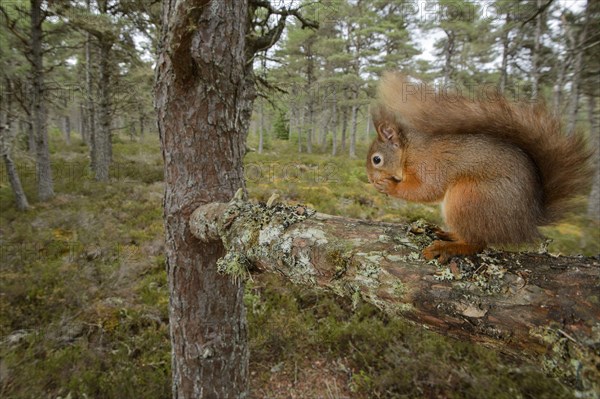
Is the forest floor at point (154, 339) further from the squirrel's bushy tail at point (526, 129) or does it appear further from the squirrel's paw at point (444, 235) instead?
the squirrel's paw at point (444, 235)

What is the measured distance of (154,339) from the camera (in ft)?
12.3

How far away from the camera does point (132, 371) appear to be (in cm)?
323

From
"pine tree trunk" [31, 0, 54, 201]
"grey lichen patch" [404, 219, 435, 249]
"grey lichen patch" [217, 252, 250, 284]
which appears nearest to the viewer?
"grey lichen patch" [404, 219, 435, 249]

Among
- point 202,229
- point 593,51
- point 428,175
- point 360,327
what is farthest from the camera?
point 593,51

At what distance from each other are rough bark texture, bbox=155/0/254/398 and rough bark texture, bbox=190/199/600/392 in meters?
0.77

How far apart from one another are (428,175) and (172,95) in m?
1.71

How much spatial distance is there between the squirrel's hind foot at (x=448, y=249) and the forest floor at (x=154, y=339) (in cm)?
60

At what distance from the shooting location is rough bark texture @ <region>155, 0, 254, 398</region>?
196 cm

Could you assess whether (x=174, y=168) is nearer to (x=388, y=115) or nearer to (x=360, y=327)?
(x=388, y=115)

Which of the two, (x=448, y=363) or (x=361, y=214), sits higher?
(x=361, y=214)

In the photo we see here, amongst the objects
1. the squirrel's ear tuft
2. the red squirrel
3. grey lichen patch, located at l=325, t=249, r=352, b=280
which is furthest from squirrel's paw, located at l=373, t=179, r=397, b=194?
grey lichen patch, located at l=325, t=249, r=352, b=280

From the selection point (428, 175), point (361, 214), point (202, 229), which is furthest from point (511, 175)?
point (361, 214)

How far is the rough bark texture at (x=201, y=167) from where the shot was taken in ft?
6.44

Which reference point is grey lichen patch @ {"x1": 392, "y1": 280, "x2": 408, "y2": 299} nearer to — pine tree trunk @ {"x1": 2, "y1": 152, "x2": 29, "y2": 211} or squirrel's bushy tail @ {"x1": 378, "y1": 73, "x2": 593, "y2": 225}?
squirrel's bushy tail @ {"x1": 378, "y1": 73, "x2": 593, "y2": 225}
